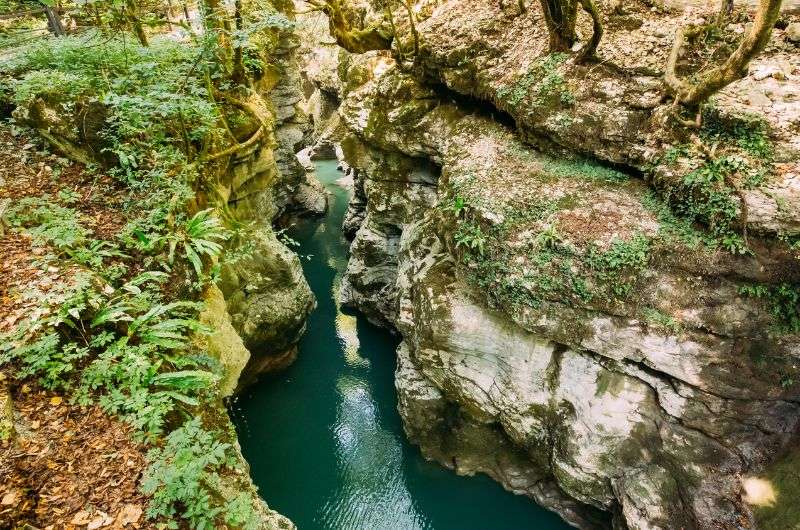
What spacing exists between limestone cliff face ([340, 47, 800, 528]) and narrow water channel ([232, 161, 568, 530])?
0.76 metres

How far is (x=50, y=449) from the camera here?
14.1 ft

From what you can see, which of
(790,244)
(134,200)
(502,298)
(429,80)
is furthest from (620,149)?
(134,200)

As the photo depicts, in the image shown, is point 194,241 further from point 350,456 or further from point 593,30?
point 593,30

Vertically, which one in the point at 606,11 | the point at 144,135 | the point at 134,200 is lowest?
the point at 134,200

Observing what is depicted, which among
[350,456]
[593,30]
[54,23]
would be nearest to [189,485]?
[350,456]

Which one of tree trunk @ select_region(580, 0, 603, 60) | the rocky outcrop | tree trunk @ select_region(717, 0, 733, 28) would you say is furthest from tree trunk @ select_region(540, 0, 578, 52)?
tree trunk @ select_region(717, 0, 733, 28)

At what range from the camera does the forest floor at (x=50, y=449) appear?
3.86 m

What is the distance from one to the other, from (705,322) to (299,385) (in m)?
11.2

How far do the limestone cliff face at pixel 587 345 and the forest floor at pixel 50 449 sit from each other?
265 inches

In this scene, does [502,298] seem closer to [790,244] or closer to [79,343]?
[790,244]

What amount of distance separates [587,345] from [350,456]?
7.18 m

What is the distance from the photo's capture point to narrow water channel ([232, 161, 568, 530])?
33.2 feet

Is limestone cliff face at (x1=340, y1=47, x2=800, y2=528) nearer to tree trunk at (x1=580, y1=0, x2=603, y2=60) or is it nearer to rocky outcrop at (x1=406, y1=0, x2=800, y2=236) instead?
rocky outcrop at (x1=406, y1=0, x2=800, y2=236)

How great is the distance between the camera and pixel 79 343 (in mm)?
5184
